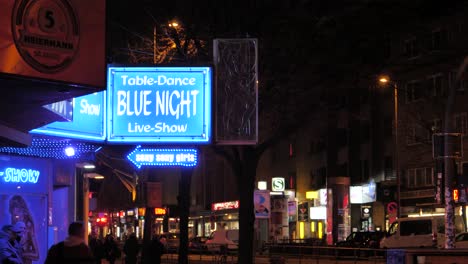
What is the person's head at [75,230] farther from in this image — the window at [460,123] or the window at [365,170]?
the window at [365,170]

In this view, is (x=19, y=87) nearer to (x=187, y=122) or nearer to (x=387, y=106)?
(x=187, y=122)

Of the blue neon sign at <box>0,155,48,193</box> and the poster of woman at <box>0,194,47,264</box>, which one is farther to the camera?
the blue neon sign at <box>0,155,48,193</box>

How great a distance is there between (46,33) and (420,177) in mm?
50786

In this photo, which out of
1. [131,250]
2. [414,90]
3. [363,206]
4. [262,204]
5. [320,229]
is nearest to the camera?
[131,250]

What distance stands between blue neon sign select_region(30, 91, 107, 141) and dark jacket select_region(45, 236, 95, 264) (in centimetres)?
287

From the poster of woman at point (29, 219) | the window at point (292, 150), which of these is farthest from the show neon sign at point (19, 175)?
the window at point (292, 150)

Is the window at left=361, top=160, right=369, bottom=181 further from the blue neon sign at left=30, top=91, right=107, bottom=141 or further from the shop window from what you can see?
the blue neon sign at left=30, top=91, right=107, bottom=141

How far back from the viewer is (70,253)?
8844 millimetres

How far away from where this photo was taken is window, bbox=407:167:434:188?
54844 millimetres

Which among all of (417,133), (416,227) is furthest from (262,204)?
(417,133)

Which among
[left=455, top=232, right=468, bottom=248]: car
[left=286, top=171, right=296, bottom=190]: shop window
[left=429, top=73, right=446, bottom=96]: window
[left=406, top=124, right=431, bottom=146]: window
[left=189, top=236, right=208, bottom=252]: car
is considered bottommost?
[left=189, top=236, right=208, bottom=252]: car

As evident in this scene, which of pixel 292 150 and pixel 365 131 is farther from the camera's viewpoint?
pixel 292 150

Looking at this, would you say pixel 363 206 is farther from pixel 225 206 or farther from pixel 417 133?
pixel 225 206

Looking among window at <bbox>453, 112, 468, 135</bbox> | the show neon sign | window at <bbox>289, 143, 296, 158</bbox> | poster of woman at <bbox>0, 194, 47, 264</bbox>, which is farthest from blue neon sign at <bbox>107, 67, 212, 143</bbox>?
→ window at <bbox>289, 143, 296, 158</bbox>
